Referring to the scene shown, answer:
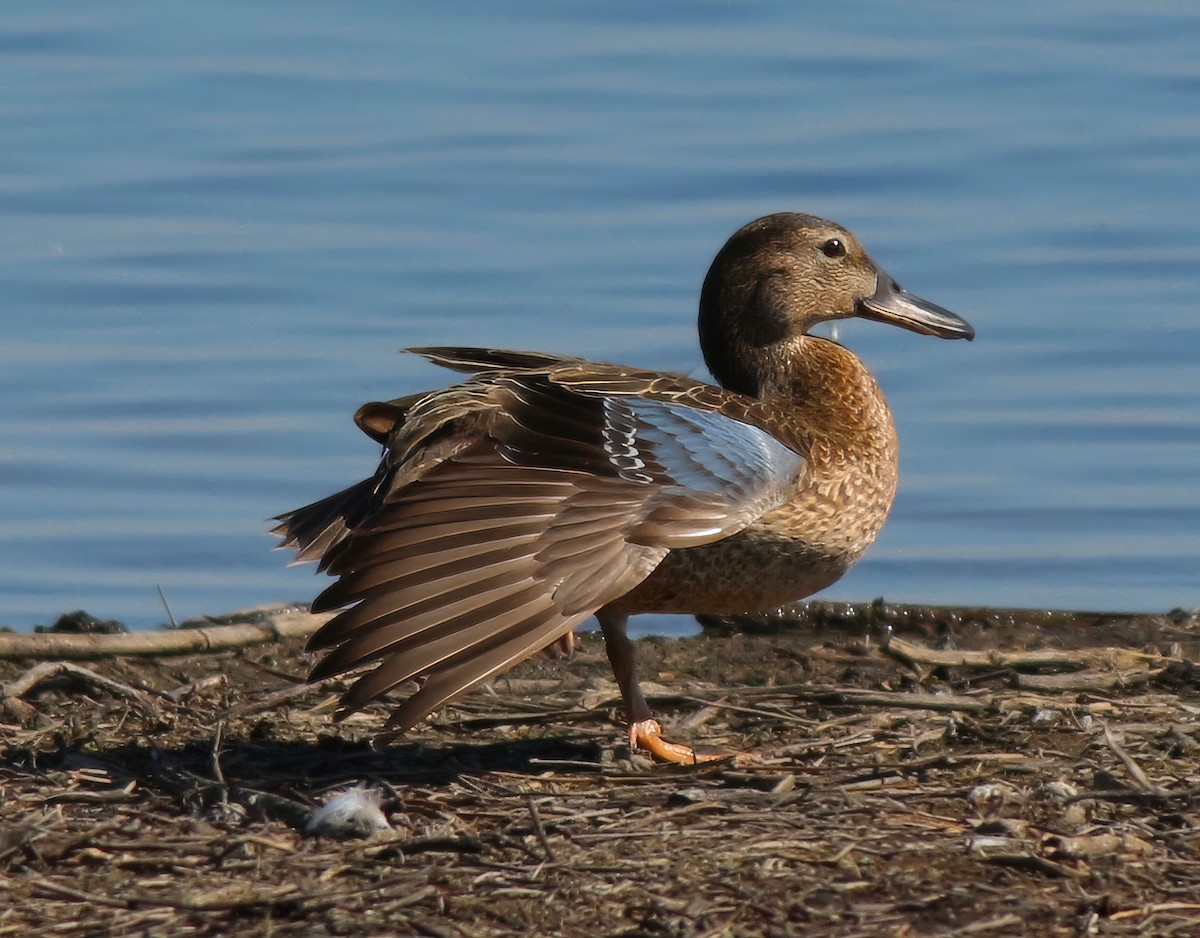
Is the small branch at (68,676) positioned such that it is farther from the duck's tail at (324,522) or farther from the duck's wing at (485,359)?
the duck's wing at (485,359)

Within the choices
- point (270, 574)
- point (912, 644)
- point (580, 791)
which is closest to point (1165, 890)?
point (580, 791)

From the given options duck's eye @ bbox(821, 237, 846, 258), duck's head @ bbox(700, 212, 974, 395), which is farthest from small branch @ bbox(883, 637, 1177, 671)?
duck's eye @ bbox(821, 237, 846, 258)

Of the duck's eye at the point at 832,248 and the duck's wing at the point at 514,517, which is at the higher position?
the duck's eye at the point at 832,248

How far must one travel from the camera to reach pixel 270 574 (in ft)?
30.2

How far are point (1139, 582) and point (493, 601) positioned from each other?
191 inches

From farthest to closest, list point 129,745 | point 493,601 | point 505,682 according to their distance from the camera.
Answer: point 505,682
point 129,745
point 493,601

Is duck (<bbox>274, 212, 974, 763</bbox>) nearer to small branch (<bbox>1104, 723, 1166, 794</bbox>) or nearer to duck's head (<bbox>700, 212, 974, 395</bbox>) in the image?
duck's head (<bbox>700, 212, 974, 395</bbox>)

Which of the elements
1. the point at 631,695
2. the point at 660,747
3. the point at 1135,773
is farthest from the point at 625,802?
the point at 1135,773

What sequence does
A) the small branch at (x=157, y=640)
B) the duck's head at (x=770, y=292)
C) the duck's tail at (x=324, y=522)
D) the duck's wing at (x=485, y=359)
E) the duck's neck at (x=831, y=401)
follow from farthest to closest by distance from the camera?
1. the small branch at (x=157, y=640)
2. the duck's head at (x=770, y=292)
3. the duck's neck at (x=831, y=401)
4. the duck's wing at (x=485, y=359)
5. the duck's tail at (x=324, y=522)

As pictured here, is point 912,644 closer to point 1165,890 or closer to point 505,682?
point 505,682

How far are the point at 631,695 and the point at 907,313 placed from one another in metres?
1.74

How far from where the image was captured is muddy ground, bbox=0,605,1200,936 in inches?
169

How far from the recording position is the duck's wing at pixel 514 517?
15.5 feet

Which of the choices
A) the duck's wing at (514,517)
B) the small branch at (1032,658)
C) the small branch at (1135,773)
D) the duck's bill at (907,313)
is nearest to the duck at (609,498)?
the duck's wing at (514,517)
